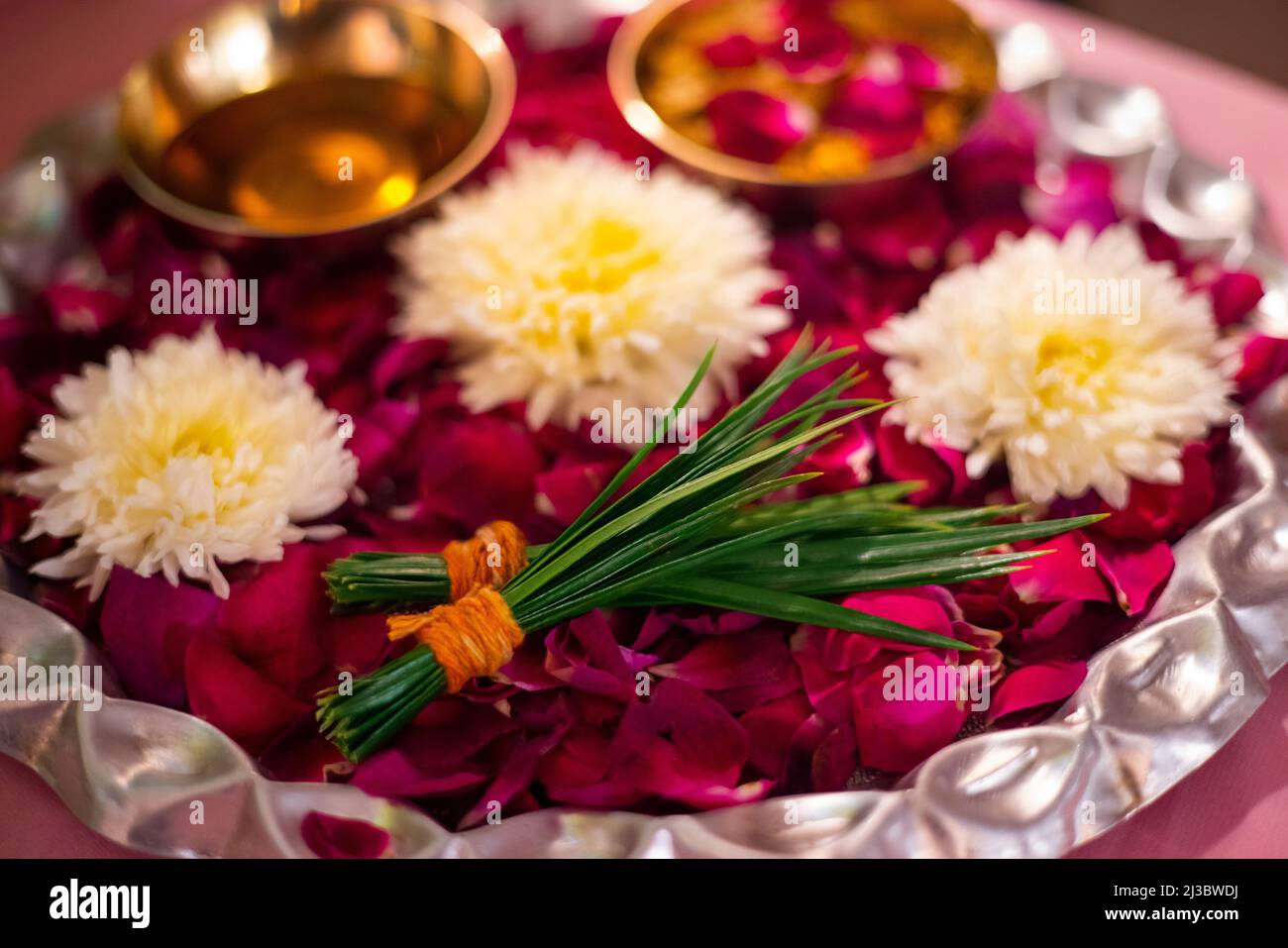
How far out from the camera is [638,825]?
500 mm

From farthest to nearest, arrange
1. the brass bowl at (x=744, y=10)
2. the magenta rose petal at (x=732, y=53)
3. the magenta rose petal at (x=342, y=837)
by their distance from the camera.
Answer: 1. the magenta rose petal at (x=732, y=53)
2. the brass bowl at (x=744, y=10)
3. the magenta rose petal at (x=342, y=837)

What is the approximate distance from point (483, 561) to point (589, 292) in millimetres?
168

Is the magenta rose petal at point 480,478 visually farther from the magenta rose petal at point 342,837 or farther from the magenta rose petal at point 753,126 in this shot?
the magenta rose petal at point 753,126

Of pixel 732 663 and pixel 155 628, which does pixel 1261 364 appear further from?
pixel 155 628

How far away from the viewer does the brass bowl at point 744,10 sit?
716mm

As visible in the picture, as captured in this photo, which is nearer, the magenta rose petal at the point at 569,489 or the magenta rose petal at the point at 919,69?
the magenta rose petal at the point at 569,489

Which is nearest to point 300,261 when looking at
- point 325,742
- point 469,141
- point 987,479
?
point 469,141

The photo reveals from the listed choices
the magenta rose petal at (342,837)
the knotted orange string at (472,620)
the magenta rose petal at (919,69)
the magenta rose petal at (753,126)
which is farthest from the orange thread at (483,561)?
the magenta rose petal at (919,69)

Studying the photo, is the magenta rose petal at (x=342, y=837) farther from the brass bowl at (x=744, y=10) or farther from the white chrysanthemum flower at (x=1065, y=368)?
the brass bowl at (x=744, y=10)

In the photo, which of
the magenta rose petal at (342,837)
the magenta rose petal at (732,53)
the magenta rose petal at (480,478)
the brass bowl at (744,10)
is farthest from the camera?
the magenta rose petal at (732,53)

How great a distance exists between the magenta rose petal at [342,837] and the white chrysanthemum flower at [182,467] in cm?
12

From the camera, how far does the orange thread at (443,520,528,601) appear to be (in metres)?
0.56

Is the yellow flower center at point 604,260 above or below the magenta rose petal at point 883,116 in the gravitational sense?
below

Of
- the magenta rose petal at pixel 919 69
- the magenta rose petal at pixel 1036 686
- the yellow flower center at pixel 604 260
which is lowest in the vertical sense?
the magenta rose petal at pixel 1036 686
